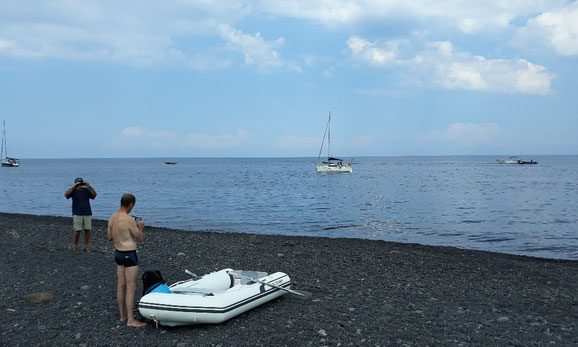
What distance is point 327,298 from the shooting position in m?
9.62

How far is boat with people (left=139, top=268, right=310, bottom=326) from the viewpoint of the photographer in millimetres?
7484

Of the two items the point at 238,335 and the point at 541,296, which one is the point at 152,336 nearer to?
the point at 238,335

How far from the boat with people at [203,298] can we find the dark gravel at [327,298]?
0.72 feet

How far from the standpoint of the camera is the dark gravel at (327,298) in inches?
291

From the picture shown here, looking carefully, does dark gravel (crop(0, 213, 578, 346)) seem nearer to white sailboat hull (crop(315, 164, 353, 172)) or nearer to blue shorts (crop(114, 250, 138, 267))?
blue shorts (crop(114, 250, 138, 267))

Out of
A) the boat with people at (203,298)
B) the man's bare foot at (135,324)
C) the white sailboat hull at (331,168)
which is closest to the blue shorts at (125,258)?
the boat with people at (203,298)

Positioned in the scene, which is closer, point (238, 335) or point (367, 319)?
point (238, 335)

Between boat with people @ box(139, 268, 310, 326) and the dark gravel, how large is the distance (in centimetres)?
22

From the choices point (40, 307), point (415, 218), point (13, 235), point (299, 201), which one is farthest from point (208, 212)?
point (40, 307)

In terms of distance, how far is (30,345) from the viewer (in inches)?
275

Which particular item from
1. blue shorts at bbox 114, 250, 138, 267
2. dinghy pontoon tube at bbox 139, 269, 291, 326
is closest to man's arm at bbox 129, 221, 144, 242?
blue shorts at bbox 114, 250, 138, 267

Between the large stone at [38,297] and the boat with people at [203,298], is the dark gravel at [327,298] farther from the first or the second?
the boat with people at [203,298]

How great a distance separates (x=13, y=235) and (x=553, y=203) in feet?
132

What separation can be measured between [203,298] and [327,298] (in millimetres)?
3004
